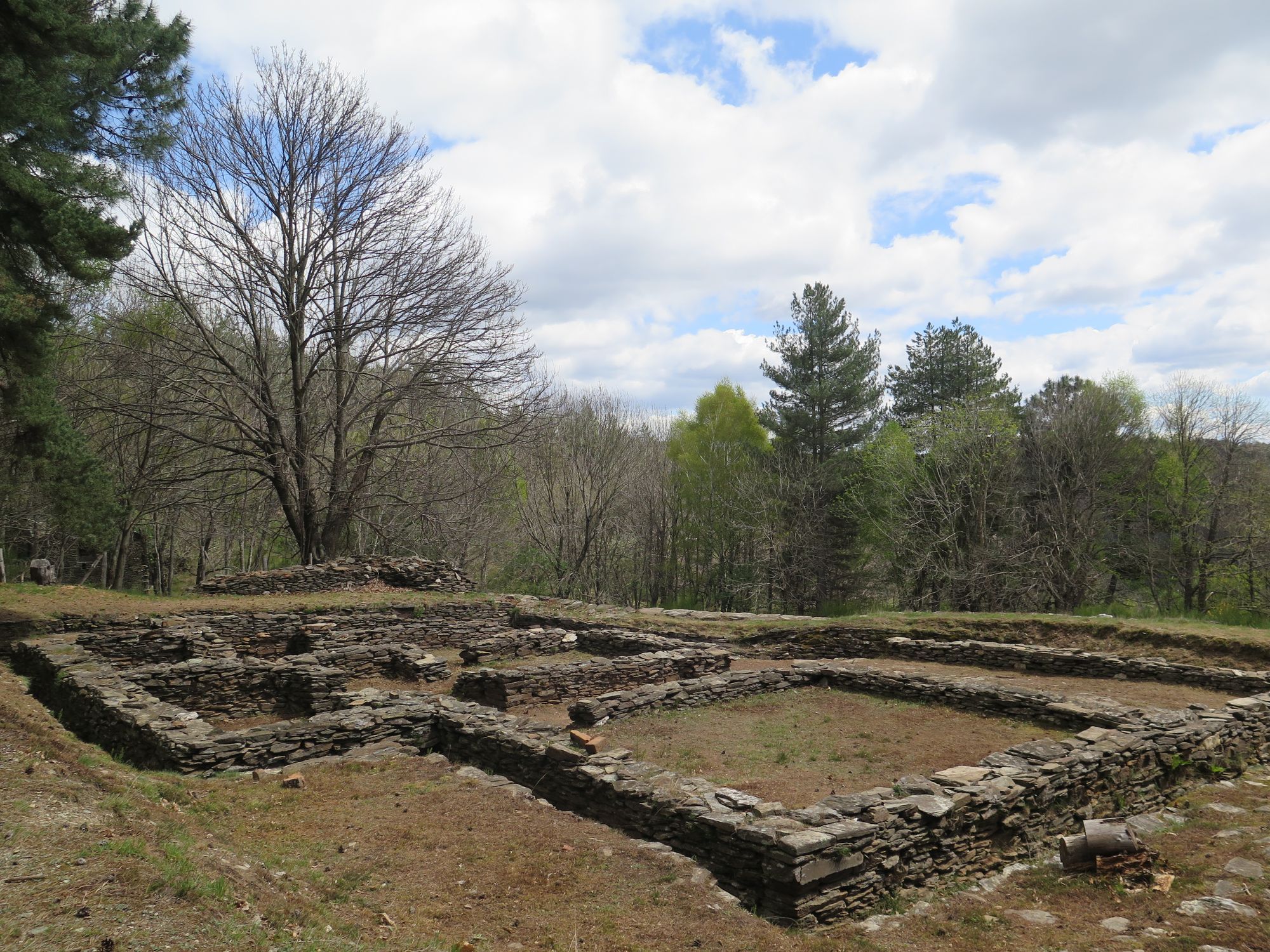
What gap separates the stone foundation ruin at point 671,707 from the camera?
5.91 metres

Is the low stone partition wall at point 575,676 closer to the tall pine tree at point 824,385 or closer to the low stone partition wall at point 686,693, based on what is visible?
the low stone partition wall at point 686,693

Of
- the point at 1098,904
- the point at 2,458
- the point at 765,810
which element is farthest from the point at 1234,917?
the point at 2,458

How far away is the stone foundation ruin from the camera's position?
5.91 m

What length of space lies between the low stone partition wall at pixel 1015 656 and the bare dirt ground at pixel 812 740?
4.07 meters

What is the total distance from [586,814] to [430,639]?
444 inches

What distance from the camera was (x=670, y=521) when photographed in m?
40.6

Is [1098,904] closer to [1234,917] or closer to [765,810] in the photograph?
[1234,917]

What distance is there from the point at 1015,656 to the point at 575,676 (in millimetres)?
8832

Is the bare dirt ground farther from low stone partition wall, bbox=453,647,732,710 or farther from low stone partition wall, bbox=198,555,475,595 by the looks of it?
low stone partition wall, bbox=198,555,475,595

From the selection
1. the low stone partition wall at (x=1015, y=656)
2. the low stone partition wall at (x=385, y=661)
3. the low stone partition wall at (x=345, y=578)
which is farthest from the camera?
the low stone partition wall at (x=345, y=578)

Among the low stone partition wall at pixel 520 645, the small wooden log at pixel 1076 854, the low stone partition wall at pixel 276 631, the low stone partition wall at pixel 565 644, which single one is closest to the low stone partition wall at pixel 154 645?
the low stone partition wall at pixel 276 631

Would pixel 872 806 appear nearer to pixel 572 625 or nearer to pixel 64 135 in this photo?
pixel 572 625

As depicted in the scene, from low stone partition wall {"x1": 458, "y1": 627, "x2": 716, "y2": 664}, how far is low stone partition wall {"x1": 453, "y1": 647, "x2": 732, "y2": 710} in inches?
28.8

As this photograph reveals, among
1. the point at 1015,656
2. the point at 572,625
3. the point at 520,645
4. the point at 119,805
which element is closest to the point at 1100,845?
the point at 119,805
